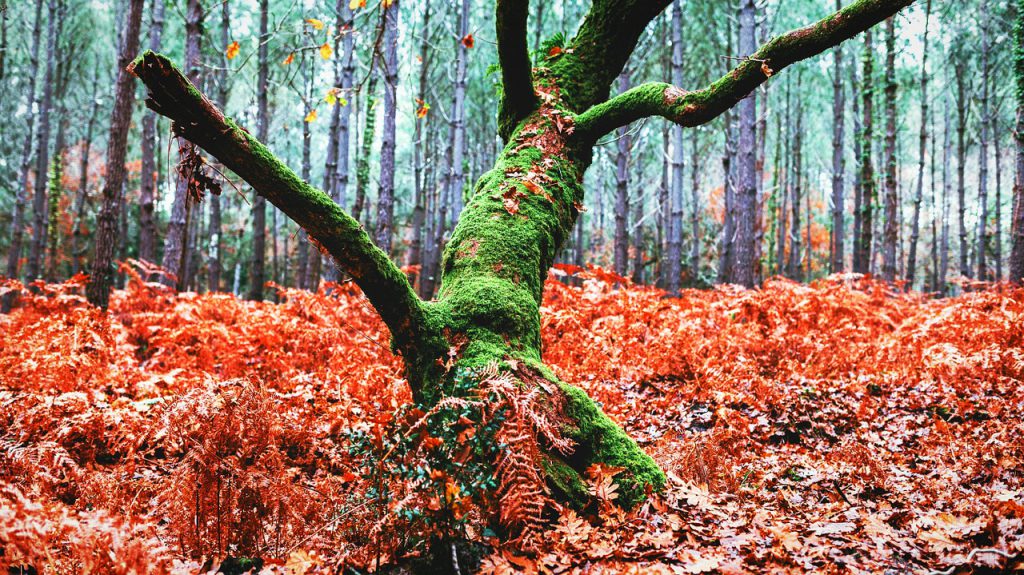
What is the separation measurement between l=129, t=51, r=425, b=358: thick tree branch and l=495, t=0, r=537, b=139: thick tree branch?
1.62 m

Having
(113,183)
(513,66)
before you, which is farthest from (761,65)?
(113,183)

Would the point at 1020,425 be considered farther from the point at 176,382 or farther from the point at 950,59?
the point at 950,59

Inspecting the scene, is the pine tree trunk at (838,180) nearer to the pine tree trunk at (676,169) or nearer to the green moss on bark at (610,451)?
the pine tree trunk at (676,169)

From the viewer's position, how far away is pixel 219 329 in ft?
19.7

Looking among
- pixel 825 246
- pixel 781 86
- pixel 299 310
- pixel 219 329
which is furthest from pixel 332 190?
pixel 825 246

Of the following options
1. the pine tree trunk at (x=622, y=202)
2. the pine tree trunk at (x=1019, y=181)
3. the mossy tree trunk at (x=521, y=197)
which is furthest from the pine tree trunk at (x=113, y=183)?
the pine tree trunk at (x=1019, y=181)

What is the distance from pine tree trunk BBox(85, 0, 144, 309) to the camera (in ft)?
21.6

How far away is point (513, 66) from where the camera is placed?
3611 millimetres

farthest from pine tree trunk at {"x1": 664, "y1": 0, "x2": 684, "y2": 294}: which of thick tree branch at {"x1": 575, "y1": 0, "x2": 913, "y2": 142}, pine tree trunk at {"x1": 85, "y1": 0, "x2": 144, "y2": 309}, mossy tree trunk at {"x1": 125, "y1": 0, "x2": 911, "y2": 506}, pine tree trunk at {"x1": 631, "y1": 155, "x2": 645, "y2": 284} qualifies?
pine tree trunk at {"x1": 85, "y1": 0, "x2": 144, "y2": 309}

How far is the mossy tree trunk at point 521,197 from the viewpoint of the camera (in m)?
2.30

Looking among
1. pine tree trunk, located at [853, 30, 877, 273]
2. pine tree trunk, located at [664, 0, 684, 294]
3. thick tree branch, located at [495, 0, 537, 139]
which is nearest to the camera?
thick tree branch, located at [495, 0, 537, 139]

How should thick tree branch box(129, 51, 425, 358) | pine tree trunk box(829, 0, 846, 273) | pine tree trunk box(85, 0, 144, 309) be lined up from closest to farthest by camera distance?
thick tree branch box(129, 51, 425, 358)
pine tree trunk box(85, 0, 144, 309)
pine tree trunk box(829, 0, 846, 273)

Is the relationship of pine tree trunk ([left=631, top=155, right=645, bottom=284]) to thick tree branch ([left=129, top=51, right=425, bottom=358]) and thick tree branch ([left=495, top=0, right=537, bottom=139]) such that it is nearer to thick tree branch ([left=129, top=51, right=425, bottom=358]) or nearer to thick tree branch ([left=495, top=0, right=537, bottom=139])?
thick tree branch ([left=495, top=0, right=537, bottom=139])

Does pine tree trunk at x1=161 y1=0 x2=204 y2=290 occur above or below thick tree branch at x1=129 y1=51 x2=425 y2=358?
above
